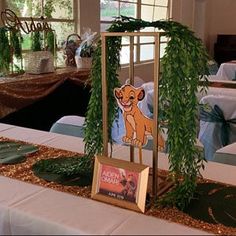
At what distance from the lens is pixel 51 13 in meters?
4.04

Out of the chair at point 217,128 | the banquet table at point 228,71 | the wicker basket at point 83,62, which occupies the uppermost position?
the wicker basket at point 83,62

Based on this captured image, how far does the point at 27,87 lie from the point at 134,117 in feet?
6.89

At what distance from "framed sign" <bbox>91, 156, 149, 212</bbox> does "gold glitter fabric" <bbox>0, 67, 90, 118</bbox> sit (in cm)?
192

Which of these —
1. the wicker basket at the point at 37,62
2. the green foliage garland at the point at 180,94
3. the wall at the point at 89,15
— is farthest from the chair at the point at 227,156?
the wall at the point at 89,15

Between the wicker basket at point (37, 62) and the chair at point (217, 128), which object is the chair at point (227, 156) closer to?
the chair at point (217, 128)

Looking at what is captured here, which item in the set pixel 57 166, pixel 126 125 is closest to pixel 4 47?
pixel 57 166

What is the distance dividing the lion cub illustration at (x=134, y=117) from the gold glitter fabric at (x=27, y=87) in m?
1.91

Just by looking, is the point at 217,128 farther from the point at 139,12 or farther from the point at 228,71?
the point at 139,12

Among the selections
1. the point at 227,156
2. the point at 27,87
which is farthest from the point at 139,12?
the point at 227,156

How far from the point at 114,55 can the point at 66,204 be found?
0.40 metres

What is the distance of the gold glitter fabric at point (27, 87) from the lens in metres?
2.73

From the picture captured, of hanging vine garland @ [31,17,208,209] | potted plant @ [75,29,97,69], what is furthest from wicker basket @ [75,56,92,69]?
hanging vine garland @ [31,17,208,209]

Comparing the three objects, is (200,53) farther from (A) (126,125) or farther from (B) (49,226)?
(B) (49,226)

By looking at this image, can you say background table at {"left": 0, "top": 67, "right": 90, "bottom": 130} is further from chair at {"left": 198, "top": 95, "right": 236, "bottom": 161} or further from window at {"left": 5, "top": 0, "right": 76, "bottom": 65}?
chair at {"left": 198, "top": 95, "right": 236, "bottom": 161}
